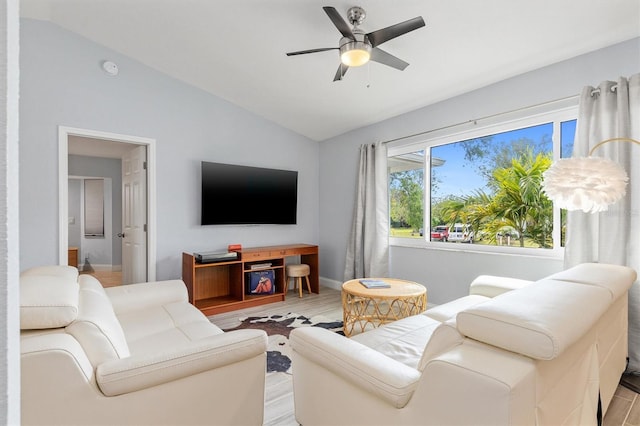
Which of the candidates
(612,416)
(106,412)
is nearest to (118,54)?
(106,412)

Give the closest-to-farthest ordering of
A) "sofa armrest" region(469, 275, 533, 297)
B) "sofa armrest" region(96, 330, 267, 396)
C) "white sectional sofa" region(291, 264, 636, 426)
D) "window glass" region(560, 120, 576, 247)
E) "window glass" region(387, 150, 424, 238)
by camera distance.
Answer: "white sectional sofa" region(291, 264, 636, 426)
"sofa armrest" region(96, 330, 267, 396)
"sofa armrest" region(469, 275, 533, 297)
"window glass" region(560, 120, 576, 247)
"window glass" region(387, 150, 424, 238)

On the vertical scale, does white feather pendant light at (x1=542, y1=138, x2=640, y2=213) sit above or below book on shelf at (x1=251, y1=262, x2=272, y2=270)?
above

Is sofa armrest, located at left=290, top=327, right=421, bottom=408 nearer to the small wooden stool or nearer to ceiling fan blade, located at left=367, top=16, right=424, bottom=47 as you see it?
ceiling fan blade, located at left=367, top=16, right=424, bottom=47

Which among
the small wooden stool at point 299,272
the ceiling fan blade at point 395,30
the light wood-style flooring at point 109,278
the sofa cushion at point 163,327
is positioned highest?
the ceiling fan blade at point 395,30

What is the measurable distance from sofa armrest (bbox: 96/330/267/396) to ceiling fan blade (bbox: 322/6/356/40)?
191 cm

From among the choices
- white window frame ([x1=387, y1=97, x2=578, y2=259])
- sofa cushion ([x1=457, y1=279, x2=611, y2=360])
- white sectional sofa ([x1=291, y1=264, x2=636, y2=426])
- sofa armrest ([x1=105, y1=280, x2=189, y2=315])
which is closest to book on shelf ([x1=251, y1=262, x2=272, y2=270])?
sofa armrest ([x1=105, y1=280, x2=189, y2=315])

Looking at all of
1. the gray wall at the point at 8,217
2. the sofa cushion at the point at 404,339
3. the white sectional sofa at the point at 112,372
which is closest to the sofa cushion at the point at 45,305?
the white sectional sofa at the point at 112,372

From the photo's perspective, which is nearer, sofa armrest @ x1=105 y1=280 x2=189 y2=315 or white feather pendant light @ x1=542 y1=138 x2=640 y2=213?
white feather pendant light @ x1=542 y1=138 x2=640 y2=213

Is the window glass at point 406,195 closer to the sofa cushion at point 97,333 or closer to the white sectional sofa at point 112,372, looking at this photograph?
the white sectional sofa at point 112,372

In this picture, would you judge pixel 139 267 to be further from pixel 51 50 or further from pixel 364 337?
pixel 364 337

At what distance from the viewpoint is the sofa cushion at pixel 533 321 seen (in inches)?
36.1

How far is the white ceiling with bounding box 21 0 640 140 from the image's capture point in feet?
7.59

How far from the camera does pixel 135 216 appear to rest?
3.95 meters

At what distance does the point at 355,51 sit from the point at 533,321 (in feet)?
6.41
